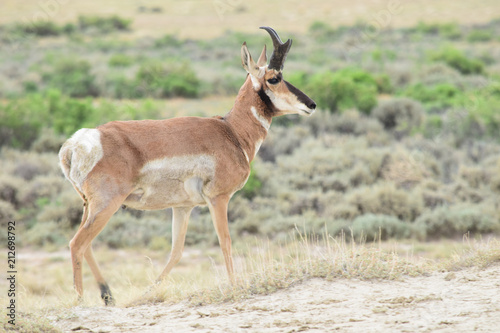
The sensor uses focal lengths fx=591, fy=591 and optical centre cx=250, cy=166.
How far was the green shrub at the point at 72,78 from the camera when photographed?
92.0 ft

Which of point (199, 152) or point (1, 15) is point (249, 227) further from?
point (1, 15)

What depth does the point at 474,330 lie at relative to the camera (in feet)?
15.5

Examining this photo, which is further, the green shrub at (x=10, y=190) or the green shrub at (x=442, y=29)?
the green shrub at (x=442, y=29)

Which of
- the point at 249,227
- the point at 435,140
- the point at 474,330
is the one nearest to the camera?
the point at 474,330

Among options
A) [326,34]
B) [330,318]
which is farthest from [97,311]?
[326,34]

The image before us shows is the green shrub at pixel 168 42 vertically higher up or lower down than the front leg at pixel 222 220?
higher up

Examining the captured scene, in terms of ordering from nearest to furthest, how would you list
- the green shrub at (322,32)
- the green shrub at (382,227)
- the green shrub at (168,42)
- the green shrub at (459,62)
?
the green shrub at (382,227) < the green shrub at (459,62) < the green shrub at (168,42) < the green shrub at (322,32)

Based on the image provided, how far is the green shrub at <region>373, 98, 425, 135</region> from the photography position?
65.8ft

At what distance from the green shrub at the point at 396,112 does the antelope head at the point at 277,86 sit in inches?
545

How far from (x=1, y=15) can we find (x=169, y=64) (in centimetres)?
4701

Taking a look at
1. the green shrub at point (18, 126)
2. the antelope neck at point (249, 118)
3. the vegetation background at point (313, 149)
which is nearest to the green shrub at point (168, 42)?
the vegetation background at point (313, 149)

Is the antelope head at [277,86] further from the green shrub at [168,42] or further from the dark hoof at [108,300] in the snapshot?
the green shrub at [168,42]

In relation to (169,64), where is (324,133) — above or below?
below

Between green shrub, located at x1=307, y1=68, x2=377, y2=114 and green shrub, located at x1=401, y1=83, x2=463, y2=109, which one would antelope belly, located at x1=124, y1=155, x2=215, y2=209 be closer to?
green shrub, located at x1=307, y1=68, x2=377, y2=114
